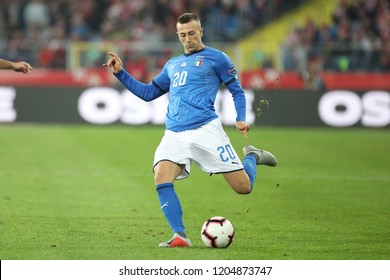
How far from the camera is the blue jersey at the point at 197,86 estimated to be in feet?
29.6

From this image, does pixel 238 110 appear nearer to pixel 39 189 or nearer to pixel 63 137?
pixel 39 189

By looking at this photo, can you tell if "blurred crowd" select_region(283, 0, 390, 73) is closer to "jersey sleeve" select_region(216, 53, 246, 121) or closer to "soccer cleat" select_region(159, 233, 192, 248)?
"jersey sleeve" select_region(216, 53, 246, 121)

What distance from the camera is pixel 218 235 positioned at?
8633 millimetres

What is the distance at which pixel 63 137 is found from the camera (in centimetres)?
2247

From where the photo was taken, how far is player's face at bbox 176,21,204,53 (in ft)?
29.1

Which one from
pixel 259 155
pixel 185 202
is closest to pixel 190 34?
pixel 259 155

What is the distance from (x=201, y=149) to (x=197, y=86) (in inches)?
24.2

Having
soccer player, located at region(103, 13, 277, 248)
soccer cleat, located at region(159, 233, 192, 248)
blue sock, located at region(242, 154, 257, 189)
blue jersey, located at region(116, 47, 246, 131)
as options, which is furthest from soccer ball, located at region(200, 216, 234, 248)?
blue jersey, located at region(116, 47, 246, 131)

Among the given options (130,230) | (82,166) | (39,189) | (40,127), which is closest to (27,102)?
(40,127)

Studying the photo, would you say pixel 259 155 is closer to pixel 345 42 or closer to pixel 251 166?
pixel 251 166

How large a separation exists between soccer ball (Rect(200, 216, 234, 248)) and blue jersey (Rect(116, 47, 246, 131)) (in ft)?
3.29

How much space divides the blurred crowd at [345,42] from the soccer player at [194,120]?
1806cm

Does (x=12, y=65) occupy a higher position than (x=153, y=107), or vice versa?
(x=12, y=65)

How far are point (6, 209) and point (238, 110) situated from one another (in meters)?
3.71
